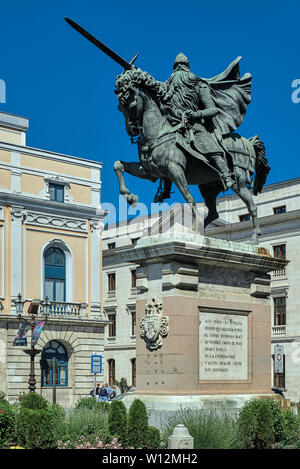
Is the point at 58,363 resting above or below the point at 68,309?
below

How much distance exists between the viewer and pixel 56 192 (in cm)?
5562

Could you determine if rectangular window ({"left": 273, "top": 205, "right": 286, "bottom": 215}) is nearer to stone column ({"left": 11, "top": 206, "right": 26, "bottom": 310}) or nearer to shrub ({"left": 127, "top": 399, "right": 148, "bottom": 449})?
stone column ({"left": 11, "top": 206, "right": 26, "bottom": 310})

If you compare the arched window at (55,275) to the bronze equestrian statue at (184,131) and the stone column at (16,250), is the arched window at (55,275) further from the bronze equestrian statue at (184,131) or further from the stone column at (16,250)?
the bronze equestrian statue at (184,131)

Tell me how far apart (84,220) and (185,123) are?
135 ft

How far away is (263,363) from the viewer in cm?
1695

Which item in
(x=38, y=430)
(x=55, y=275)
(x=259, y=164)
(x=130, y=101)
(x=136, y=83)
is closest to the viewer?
(x=38, y=430)

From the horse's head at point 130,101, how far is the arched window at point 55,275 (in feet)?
125

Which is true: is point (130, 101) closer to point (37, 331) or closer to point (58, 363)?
point (37, 331)

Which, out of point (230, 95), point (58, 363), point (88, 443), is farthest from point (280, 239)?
point (88, 443)

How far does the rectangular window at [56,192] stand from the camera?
55.3 meters

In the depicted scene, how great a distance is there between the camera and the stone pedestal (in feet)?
49.8

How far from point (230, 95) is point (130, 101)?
8.54 feet
